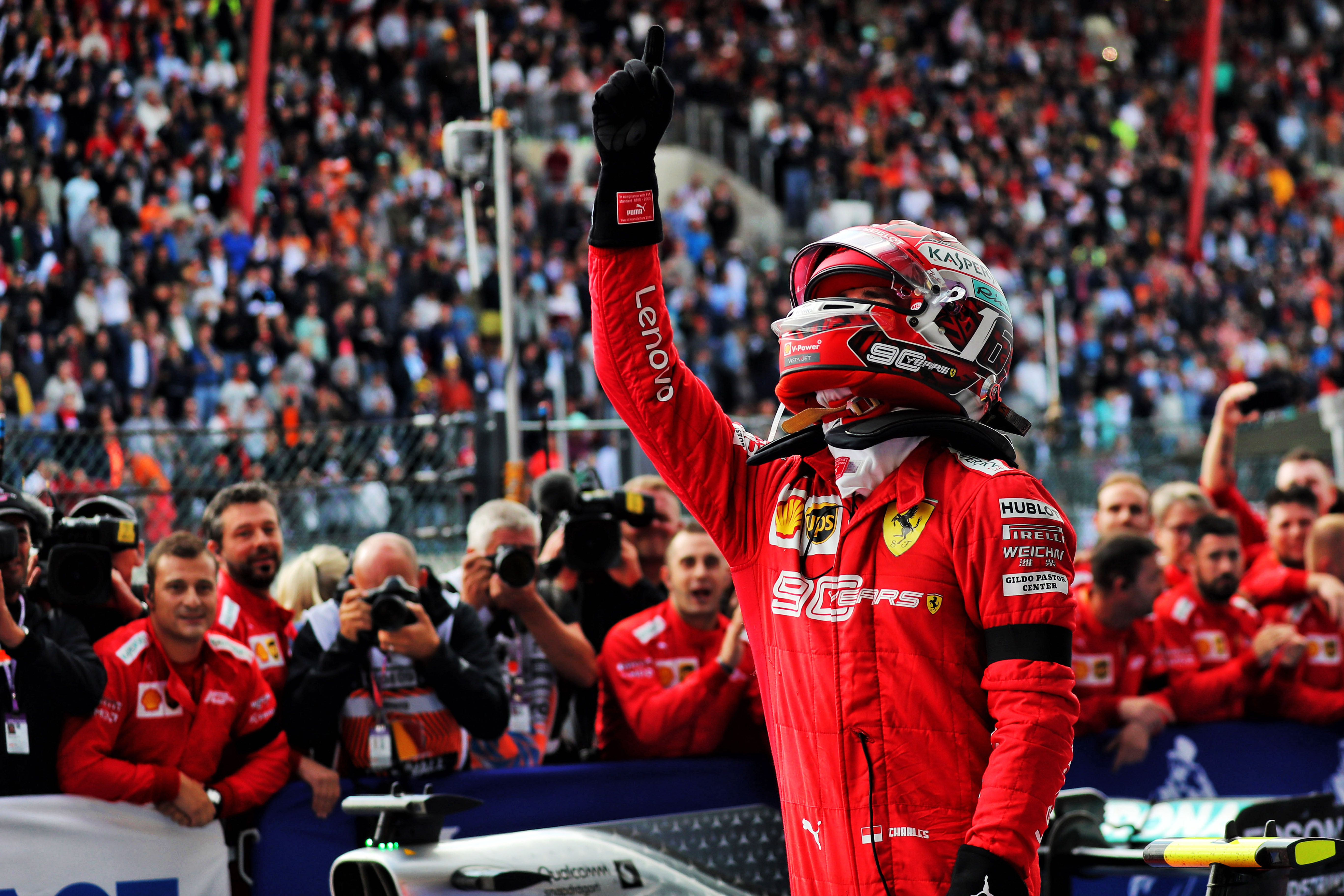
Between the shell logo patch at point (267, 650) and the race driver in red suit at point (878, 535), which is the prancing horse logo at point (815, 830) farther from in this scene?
the shell logo patch at point (267, 650)

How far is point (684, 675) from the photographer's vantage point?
4.91 m

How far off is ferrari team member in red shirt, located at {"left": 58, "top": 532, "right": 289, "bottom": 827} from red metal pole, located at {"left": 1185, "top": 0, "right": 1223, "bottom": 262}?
69.9 ft

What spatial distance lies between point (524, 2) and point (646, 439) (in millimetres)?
19855

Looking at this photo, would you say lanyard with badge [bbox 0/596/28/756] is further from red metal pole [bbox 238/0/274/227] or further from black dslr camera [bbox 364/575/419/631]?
red metal pole [bbox 238/0/274/227]

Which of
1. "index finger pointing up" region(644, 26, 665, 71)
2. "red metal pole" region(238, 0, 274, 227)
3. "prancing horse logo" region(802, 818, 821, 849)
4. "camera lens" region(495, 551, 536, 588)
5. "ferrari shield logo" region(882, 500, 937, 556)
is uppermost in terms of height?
"red metal pole" region(238, 0, 274, 227)

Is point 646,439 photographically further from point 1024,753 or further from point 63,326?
point 63,326

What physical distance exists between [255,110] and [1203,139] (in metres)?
15.2

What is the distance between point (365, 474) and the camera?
847cm

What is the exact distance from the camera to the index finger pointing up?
2.65 meters

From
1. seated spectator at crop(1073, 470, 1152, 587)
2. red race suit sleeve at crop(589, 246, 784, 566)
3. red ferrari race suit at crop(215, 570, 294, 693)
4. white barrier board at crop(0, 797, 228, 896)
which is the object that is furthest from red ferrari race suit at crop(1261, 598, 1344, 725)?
white barrier board at crop(0, 797, 228, 896)

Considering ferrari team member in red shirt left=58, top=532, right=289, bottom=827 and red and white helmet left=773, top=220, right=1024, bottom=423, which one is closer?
red and white helmet left=773, top=220, right=1024, bottom=423

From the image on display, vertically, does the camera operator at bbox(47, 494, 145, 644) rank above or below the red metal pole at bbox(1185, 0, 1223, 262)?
below

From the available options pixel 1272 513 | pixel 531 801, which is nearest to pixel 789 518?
pixel 531 801

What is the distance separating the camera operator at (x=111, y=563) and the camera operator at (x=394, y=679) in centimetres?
55
